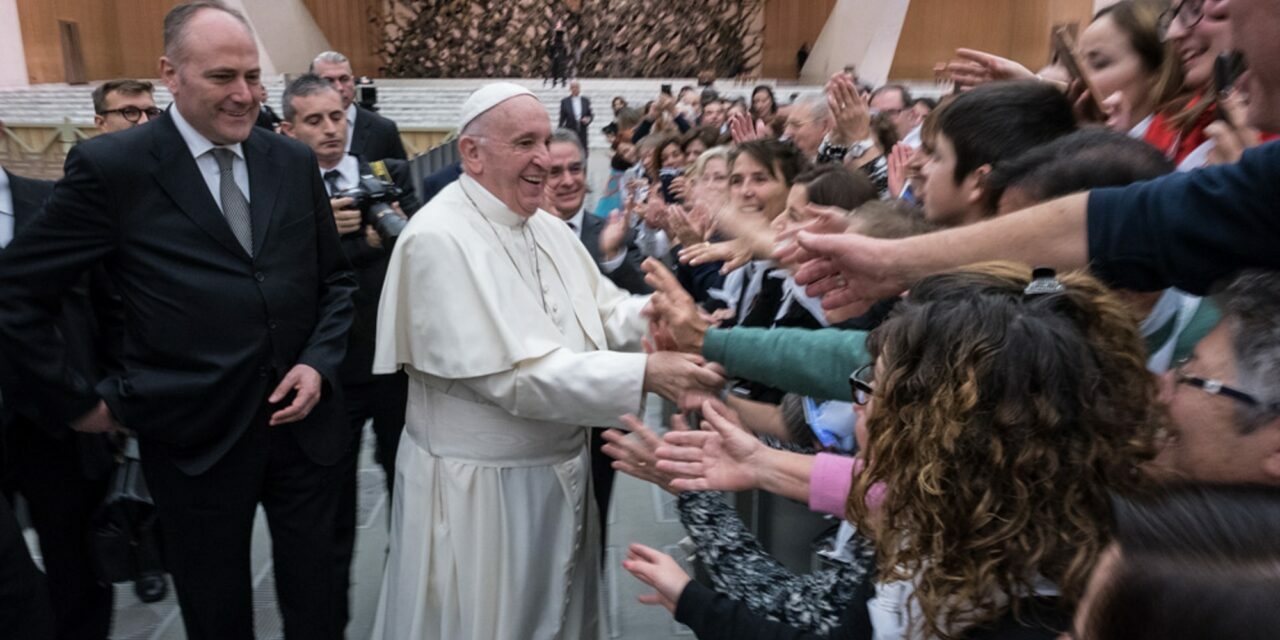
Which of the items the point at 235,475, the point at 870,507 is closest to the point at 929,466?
the point at 870,507

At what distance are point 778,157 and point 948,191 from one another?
1630 mm

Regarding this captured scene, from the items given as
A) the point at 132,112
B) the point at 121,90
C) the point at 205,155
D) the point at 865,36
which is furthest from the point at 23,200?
the point at 865,36

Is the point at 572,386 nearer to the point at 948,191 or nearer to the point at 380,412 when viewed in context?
the point at 948,191

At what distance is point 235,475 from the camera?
8.30 feet

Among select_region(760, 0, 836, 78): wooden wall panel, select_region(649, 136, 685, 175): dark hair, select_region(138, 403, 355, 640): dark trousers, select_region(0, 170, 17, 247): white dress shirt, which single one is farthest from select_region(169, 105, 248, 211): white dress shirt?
select_region(760, 0, 836, 78): wooden wall panel

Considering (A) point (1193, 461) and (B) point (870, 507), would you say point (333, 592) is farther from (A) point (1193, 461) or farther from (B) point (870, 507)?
(A) point (1193, 461)

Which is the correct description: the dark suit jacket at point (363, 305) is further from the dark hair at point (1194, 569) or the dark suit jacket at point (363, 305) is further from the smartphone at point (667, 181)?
the dark hair at point (1194, 569)

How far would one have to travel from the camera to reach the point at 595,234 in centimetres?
396

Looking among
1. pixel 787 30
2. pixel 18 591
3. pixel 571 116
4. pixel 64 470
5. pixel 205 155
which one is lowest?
pixel 571 116

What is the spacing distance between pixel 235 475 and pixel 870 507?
1.78 meters

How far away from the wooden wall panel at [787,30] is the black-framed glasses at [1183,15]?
29277mm

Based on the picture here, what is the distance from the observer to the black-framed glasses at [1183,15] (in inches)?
81.4

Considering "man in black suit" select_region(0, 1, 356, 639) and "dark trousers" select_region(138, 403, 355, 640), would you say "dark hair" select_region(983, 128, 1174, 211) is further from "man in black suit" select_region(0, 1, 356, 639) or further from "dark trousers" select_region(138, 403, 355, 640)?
"dark trousers" select_region(138, 403, 355, 640)

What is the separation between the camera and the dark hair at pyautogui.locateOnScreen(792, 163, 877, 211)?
281cm
